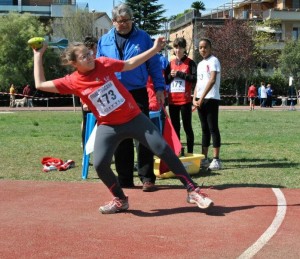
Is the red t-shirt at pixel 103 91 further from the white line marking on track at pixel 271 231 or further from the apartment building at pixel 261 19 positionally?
the apartment building at pixel 261 19

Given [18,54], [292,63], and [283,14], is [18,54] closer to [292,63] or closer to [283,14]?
[292,63]

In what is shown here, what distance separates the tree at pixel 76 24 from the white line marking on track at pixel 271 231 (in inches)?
2222

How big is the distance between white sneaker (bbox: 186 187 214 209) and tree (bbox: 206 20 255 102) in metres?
50.0

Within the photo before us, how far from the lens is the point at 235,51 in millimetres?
58125

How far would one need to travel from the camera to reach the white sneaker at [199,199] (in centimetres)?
607

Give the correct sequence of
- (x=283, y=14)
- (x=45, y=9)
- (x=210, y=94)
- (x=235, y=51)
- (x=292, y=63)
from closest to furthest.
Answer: (x=210, y=94) < (x=235, y=51) < (x=292, y=63) < (x=283, y=14) < (x=45, y=9)

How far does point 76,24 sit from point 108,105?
189 ft

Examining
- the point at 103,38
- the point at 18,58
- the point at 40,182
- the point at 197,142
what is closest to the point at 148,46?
the point at 103,38

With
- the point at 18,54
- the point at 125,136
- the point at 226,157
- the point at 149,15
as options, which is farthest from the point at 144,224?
the point at 149,15

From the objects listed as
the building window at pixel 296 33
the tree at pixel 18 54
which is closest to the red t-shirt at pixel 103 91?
the tree at pixel 18 54

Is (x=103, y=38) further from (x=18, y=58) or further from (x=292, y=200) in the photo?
(x=18, y=58)

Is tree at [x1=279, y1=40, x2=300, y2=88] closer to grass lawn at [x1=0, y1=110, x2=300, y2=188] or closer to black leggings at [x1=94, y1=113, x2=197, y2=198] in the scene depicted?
grass lawn at [x1=0, y1=110, x2=300, y2=188]

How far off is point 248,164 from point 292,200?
10.4ft

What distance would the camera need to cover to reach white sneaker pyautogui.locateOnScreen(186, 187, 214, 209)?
19.9 ft
